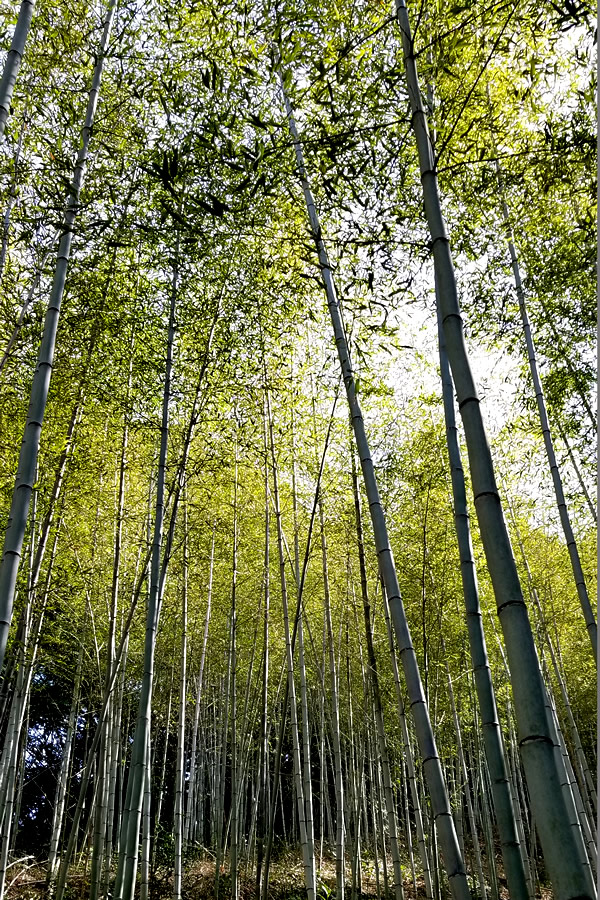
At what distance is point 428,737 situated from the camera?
7.42 feet

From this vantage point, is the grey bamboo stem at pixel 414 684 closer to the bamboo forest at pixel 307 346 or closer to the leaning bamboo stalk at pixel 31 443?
the bamboo forest at pixel 307 346

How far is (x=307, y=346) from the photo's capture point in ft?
19.3

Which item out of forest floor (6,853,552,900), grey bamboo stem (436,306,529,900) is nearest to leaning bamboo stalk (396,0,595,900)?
grey bamboo stem (436,306,529,900)

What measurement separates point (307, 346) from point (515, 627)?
4.85 metres

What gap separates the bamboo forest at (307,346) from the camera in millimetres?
2410

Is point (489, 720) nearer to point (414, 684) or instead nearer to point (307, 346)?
point (414, 684)

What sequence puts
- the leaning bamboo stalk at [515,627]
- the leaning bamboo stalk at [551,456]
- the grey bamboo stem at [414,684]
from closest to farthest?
the leaning bamboo stalk at [515,627] → the grey bamboo stem at [414,684] → the leaning bamboo stalk at [551,456]

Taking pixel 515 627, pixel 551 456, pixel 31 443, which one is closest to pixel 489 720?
pixel 515 627

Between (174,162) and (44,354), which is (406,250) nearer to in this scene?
(174,162)

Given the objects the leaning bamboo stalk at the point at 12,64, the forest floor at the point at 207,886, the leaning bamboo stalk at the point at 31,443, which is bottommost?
the forest floor at the point at 207,886

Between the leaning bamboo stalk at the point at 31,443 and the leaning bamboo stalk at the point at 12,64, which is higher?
the leaning bamboo stalk at the point at 12,64

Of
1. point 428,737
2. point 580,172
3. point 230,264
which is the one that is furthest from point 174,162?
point 428,737

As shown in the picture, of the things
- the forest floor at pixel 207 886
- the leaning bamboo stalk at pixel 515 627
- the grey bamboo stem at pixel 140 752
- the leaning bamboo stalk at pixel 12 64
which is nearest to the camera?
the leaning bamboo stalk at pixel 515 627

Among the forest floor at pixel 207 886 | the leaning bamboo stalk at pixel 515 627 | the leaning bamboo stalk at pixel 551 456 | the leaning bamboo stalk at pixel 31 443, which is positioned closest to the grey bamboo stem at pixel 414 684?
Answer: the leaning bamboo stalk at pixel 515 627
